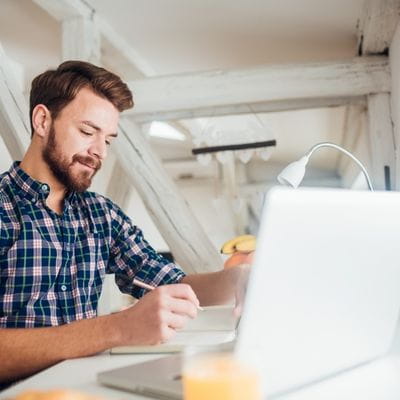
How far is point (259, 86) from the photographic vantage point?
264 centimetres

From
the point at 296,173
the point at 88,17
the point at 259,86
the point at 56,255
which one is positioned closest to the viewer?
the point at 296,173

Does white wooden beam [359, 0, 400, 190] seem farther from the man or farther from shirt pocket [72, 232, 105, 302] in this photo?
shirt pocket [72, 232, 105, 302]

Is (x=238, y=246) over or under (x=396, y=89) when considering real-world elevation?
under

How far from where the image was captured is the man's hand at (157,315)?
976 millimetres

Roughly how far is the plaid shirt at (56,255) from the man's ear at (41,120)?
139 mm

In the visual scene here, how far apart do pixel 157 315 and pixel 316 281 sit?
35 cm

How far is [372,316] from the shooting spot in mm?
897

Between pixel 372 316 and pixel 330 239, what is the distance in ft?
0.79

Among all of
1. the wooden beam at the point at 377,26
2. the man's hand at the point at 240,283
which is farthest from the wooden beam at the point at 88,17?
the man's hand at the point at 240,283

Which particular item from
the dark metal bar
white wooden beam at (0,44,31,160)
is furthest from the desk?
the dark metal bar

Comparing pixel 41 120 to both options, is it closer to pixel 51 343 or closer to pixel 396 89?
pixel 51 343

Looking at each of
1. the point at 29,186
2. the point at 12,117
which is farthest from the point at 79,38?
the point at 29,186

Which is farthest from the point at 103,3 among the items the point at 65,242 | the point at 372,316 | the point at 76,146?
the point at 372,316

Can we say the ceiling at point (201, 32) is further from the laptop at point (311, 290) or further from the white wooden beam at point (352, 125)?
the laptop at point (311, 290)
